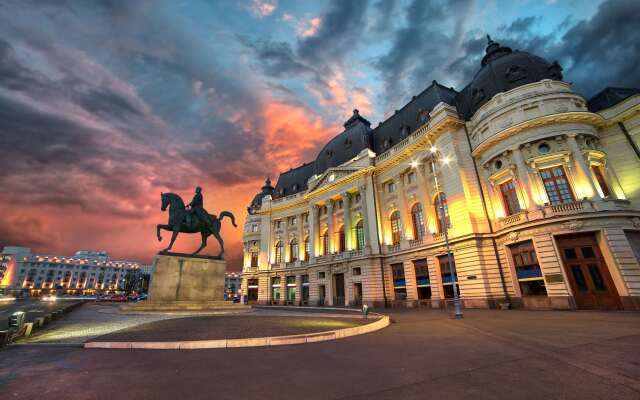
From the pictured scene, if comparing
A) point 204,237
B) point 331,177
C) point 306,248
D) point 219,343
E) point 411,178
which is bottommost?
point 219,343

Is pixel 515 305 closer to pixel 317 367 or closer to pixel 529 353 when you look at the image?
pixel 529 353

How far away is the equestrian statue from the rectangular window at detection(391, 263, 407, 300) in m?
21.0

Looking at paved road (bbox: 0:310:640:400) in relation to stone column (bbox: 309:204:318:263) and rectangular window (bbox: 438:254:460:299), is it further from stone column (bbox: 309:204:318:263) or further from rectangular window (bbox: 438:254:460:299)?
stone column (bbox: 309:204:318:263)

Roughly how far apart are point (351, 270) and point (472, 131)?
2262cm

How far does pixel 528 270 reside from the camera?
22359 mm

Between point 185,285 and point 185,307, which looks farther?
point 185,285

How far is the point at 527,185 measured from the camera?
75.6 ft

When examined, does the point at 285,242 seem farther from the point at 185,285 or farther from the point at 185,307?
the point at 185,307

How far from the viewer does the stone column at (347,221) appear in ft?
132

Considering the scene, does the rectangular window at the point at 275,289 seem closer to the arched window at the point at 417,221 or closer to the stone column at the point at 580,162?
the arched window at the point at 417,221

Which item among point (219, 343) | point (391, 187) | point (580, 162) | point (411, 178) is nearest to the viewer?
point (219, 343)

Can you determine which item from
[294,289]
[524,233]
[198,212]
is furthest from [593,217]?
[294,289]

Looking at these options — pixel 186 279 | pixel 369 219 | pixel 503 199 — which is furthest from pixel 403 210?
pixel 186 279

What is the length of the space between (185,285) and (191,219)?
4.88 metres
